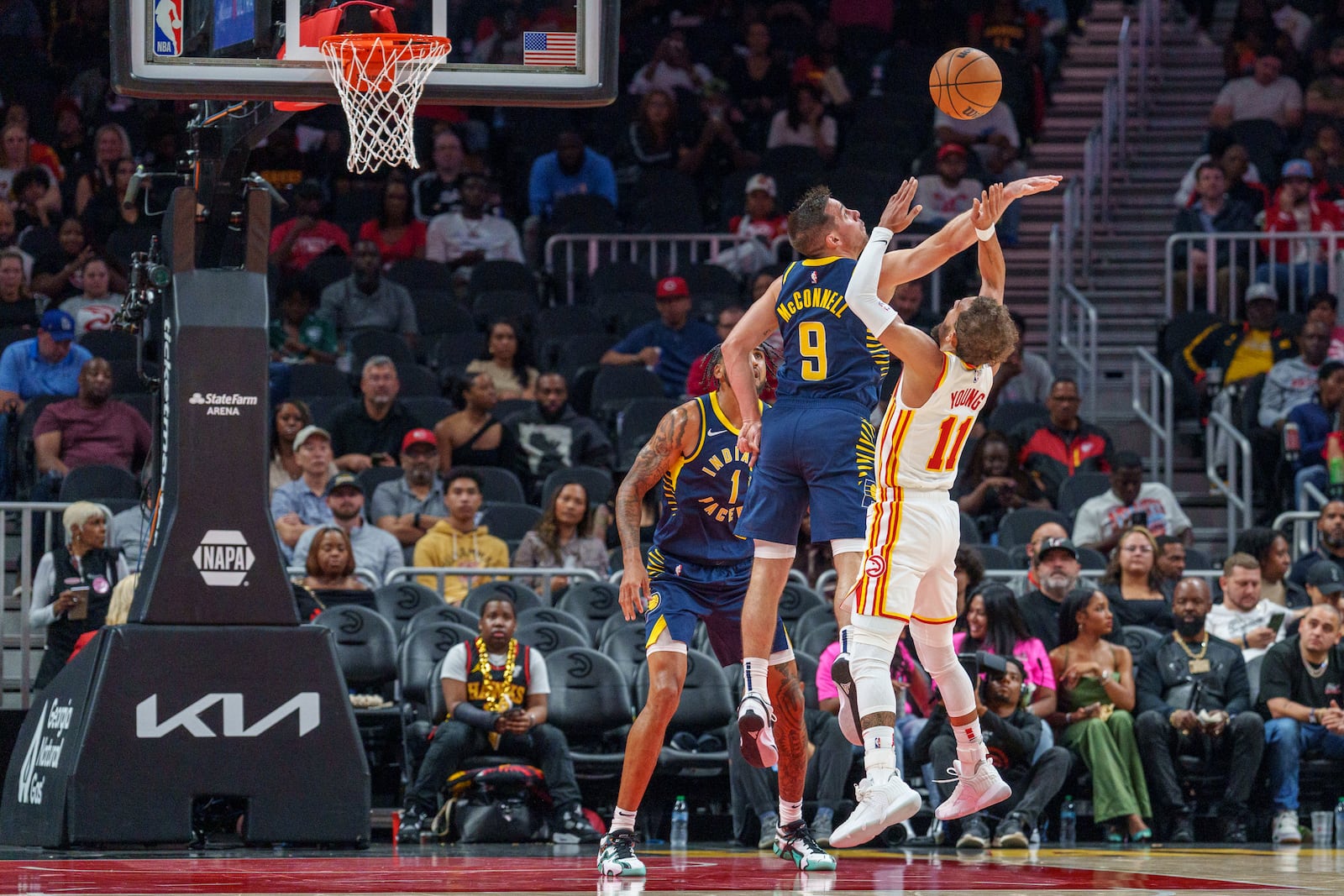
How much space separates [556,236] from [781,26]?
17.6 feet

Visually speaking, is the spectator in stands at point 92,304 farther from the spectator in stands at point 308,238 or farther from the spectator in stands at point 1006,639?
the spectator in stands at point 1006,639

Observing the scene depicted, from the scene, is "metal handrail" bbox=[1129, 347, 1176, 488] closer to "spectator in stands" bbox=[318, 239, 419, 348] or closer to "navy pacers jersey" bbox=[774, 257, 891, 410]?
"spectator in stands" bbox=[318, 239, 419, 348]

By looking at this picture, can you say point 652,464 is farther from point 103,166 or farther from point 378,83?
point 103,166

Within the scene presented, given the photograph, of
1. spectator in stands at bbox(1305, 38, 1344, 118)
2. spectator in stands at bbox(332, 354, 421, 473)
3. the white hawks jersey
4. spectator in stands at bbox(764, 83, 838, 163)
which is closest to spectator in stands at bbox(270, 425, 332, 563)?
spectator in stands at bbox(332, 354, 421, 473)

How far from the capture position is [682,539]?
29.7 feet

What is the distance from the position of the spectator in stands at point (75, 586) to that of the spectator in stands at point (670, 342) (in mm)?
5392

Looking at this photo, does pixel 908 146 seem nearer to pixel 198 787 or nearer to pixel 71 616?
pixel 71 616

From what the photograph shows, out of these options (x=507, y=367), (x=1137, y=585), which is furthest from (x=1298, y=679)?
(x=507, y=367)

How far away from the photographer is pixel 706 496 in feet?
29.7

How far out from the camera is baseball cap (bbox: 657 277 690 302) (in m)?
16.4

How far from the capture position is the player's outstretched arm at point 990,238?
8.00 m

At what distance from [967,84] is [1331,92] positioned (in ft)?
43.1

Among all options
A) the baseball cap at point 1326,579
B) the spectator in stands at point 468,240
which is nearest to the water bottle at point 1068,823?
the baseball cap at point 1326,579

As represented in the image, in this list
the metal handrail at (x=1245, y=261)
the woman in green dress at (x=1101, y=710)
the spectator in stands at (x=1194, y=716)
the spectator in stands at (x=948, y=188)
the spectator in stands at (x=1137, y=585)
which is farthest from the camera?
the spectator in stands at (x=948, y=188)
